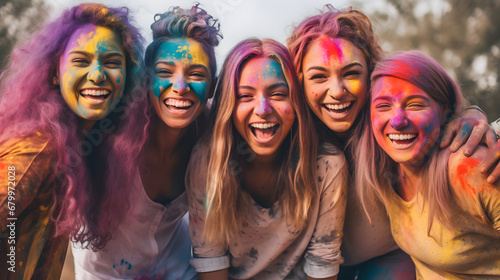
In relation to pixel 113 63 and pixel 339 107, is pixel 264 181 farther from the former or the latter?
pixel 113 63

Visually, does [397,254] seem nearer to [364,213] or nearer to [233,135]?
[364,213]

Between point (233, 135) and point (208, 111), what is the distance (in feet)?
1.20

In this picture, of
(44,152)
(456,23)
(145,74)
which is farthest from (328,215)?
(456,23)

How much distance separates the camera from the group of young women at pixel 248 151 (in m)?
2.28

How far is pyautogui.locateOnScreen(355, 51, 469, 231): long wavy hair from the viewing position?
223cm

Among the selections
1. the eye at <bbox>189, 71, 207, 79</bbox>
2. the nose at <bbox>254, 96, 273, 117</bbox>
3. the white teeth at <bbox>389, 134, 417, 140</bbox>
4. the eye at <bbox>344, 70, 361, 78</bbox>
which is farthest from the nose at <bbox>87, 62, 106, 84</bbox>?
the white teeth at <bbox>389, 134, 417, 140</bbox>

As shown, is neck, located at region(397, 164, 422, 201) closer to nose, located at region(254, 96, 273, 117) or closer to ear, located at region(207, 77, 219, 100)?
nose, located at region(254, 96, 273, 117)

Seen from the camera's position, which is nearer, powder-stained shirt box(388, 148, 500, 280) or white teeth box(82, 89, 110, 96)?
powder-stained shirt box(388, 148, 500, 280)

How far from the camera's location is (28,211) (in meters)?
2.38

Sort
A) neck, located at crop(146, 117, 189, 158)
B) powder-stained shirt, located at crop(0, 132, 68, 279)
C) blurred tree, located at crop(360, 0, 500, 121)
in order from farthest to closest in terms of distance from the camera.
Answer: blurred tree, located at crop(360, 0, 500, 121) < neck, located at crop(146, 117, 189, 158) < powder-stained shirt, located at crop(0, 132, 68, 279)

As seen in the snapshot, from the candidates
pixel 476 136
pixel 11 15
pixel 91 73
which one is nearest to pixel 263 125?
pixel 91 73

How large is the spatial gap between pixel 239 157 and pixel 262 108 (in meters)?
0.37

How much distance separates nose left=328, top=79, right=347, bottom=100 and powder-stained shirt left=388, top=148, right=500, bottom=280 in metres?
0.63

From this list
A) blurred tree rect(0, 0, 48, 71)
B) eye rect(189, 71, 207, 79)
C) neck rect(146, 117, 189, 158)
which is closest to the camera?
eye rect(189, 71, 207, 79)
